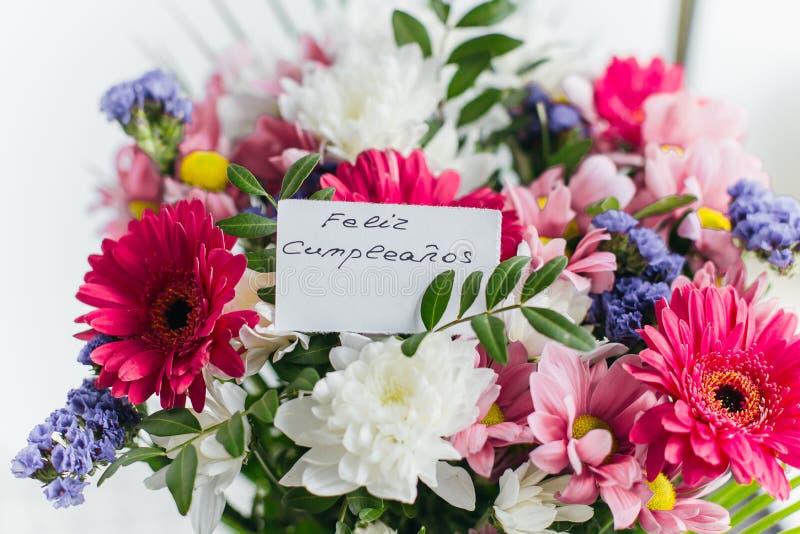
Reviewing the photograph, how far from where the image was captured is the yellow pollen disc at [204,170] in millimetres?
627

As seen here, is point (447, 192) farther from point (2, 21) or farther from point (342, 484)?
point (2, 21)

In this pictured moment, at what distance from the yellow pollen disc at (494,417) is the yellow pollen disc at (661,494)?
0.11 meters

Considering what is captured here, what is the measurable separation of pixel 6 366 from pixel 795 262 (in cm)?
112

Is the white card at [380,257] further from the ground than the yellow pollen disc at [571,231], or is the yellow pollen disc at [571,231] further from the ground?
the white card at [380,257]

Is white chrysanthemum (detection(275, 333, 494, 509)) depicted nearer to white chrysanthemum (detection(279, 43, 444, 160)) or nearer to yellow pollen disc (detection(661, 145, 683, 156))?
white chrysanthemum (detection(279, 43, 444, 160))

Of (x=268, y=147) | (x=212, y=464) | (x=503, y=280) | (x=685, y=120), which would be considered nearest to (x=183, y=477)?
(x=212, y=464)

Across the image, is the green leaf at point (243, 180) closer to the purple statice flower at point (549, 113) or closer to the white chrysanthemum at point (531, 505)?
the white chrysanthemum at point (531, 505)

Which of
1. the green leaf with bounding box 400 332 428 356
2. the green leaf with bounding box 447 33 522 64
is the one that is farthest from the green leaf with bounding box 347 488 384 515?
the green leaf with bounding box 447 33 522 64

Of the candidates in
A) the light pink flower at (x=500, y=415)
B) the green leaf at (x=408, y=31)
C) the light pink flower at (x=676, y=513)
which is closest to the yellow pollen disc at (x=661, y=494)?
the light pink flower at (x=676, y=513)

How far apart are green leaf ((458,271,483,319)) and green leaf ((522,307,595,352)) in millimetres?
35

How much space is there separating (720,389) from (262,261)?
32 centimetres

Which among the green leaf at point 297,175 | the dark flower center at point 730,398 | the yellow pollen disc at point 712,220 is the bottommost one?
the dark flower center at point 730,398

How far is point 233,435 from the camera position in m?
0.40

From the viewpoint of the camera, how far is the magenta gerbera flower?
1.35ft
